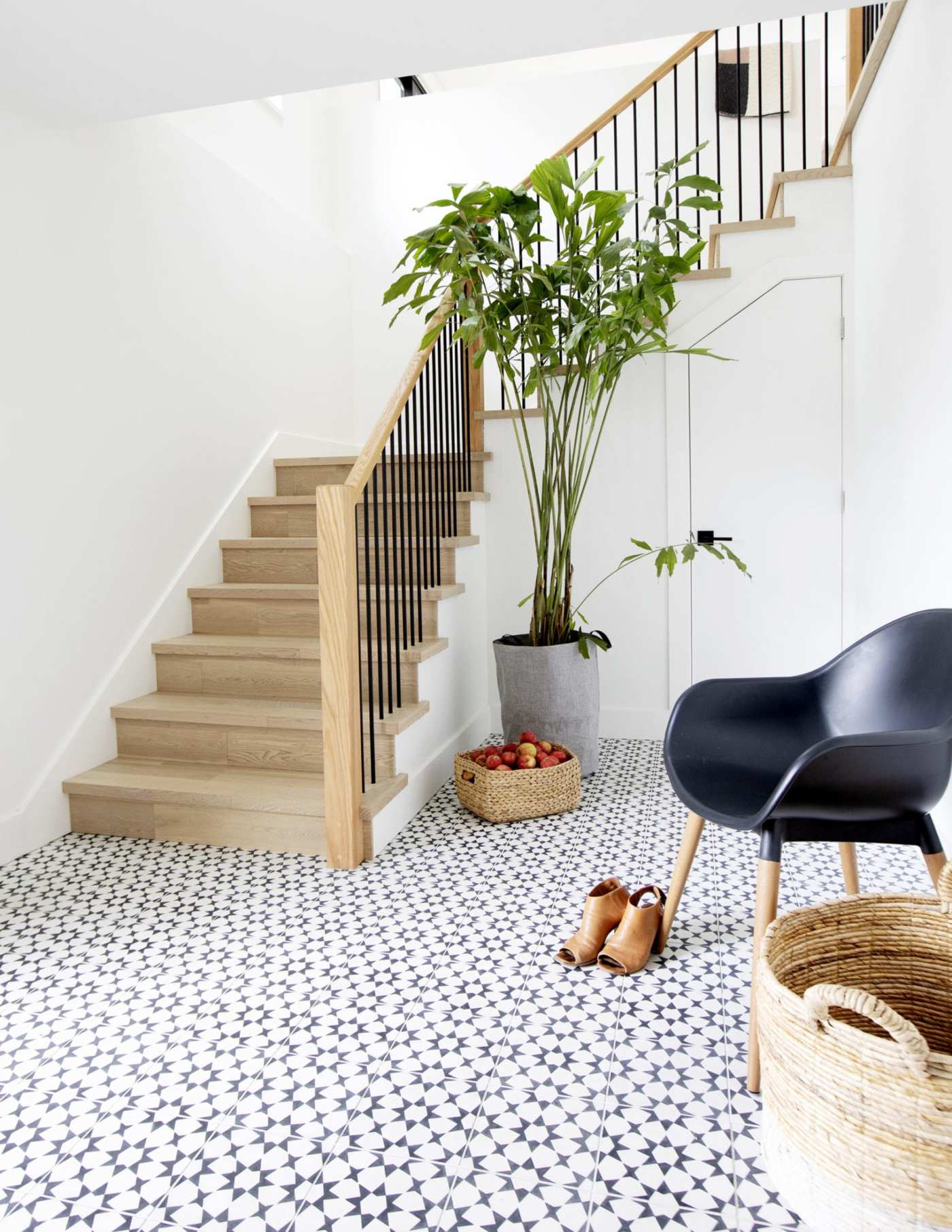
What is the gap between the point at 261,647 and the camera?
142 inches

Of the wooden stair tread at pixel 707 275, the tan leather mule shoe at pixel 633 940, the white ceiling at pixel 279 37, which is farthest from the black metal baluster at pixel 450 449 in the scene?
the tan leather mule shoe at pixel 633 940

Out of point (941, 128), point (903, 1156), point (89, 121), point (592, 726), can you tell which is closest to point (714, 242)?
point (941, 128)

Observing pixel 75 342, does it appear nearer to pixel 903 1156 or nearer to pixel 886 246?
pixel 886 246

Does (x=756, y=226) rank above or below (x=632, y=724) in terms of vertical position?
above

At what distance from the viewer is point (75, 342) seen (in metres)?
3.29

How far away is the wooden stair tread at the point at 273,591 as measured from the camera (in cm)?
377

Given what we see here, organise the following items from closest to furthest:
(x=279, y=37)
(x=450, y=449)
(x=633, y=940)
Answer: (x=633, y=940) < (x=279, y=37) < (x=450, y=449)

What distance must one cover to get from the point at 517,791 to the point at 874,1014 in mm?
2046

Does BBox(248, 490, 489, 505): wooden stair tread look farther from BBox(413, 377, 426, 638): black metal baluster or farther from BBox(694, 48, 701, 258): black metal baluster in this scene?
BBox(694, 48, 701, 258): black metal baluster

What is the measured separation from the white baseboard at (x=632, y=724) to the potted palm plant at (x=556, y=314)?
0.64 meters

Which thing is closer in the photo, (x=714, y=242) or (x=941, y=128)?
(x=941, y=128)

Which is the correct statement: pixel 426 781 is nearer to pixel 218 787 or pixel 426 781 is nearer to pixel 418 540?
pixel 218 787

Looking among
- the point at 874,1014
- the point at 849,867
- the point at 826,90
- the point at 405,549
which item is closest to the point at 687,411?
the point at 826,90

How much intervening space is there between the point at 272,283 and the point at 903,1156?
4565 millimetres
